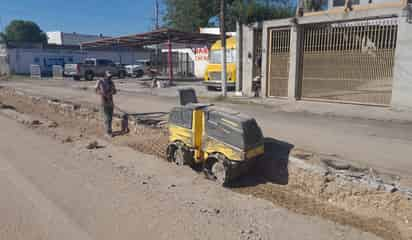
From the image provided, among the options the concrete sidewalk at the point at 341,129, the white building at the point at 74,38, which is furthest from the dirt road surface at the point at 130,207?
the white building at the point at 74,38

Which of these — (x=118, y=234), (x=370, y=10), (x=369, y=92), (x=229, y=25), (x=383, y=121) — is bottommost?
(x=118, y=234)

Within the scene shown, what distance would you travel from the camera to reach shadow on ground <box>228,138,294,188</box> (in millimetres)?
5602

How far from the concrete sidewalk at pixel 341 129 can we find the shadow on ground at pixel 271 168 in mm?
776

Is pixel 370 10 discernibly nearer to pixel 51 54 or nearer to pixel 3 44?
pixel 51 54

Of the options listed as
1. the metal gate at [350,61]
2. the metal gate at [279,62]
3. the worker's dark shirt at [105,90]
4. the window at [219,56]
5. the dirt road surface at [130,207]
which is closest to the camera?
the dirt road surface at [130,207]

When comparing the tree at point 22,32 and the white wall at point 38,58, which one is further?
the tree at point 22,32

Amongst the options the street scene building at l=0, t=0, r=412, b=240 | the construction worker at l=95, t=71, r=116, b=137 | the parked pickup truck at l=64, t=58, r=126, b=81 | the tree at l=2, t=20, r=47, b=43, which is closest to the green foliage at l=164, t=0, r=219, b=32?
the parked pickup truck at l=64, t=58, r=126, b=81

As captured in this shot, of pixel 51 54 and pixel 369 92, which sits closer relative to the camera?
pixel 369 92

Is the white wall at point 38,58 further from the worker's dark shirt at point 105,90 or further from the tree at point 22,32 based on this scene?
the tree at point 22,32

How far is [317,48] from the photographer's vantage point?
1307cm

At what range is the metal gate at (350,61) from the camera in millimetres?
11328

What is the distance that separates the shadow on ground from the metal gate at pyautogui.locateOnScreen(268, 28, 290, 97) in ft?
28.3

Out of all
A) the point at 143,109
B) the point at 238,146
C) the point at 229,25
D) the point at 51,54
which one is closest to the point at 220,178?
the point at 238,146

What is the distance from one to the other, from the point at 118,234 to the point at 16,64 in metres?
43.6
